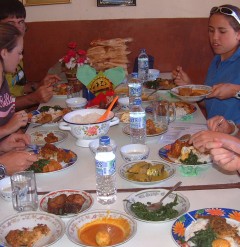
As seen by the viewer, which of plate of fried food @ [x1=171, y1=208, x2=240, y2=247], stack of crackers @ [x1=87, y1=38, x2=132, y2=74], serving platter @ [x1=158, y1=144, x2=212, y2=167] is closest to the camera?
plate of fried food @ [x1=171, y1=208, x2=240, y2=247]

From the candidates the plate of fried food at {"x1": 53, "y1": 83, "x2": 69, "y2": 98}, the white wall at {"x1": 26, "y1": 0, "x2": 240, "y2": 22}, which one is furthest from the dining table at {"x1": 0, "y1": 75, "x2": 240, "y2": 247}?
the white wall at {"x1": 26, "y1": 0, "x2": 240, "y2": 22}

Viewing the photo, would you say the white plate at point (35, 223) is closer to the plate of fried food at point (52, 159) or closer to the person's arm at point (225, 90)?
the plate of fried food at point (52, 159)

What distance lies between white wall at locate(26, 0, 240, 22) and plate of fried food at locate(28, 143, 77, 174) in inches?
94.0

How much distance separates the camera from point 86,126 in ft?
6.90

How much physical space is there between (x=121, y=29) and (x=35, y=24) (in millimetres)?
864

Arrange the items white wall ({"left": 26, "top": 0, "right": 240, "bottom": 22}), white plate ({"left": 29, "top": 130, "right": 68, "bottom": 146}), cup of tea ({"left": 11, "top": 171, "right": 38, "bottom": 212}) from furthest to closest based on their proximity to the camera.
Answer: white wall ({"left": 26, "top": 0, "right": 240, "bottom": 22})
white plate ({"left": 29, "top": 130, "right": 68, "bottom": 146})
cup of tea ({"left": 11, "top": 171, "right": 38, "bottom": 212})

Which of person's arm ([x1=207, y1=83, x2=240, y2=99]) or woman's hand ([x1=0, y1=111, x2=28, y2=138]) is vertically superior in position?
person's arm ([x1=207, y1=83, x2=240, y2=99])

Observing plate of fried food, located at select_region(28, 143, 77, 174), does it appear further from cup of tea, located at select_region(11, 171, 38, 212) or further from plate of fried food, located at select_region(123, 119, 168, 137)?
plate of fried food, located at select_region(123, 119, 168, 137)

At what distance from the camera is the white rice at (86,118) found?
220cm

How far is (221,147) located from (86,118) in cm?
87

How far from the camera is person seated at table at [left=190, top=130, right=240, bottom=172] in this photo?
5.09ft

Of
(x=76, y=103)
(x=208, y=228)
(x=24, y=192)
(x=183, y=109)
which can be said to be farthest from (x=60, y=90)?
(x=208, y=228)

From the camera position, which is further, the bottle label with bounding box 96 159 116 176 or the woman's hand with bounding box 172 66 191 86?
the woman's hand with bounding box 172 66 191 86

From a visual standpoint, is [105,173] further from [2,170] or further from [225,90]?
[225,90]
